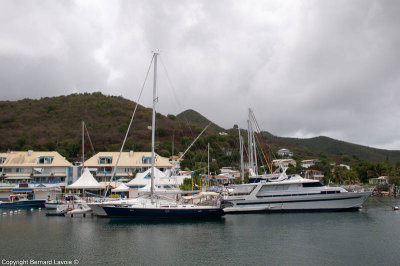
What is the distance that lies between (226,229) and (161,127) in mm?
121045

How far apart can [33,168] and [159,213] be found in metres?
49.6

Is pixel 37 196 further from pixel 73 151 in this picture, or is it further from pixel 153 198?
pixel 73 151

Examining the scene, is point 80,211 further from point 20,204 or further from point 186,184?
point 186,184

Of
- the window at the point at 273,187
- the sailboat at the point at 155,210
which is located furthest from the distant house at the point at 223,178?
the sailboat at the point at 155,210

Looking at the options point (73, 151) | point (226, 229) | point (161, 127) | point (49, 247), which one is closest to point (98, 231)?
point (49, 247)

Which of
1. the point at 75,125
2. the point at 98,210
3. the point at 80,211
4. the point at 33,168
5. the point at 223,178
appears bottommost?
the point at 80,211

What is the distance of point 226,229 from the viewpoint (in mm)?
32031

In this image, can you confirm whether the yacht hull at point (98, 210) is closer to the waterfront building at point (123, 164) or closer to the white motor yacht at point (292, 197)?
the white motor yacht at point (292, 197)

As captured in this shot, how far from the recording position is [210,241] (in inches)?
1039

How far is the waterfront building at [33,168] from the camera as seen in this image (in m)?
70.7

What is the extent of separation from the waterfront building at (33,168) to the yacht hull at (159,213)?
41.2 meters

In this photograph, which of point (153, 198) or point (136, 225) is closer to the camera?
point (136, 225)

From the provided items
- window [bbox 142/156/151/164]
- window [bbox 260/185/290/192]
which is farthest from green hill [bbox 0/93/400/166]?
window [bbox 260/185/290/192]

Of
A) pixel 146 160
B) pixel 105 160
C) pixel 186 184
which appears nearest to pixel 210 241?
pixel 186 184
